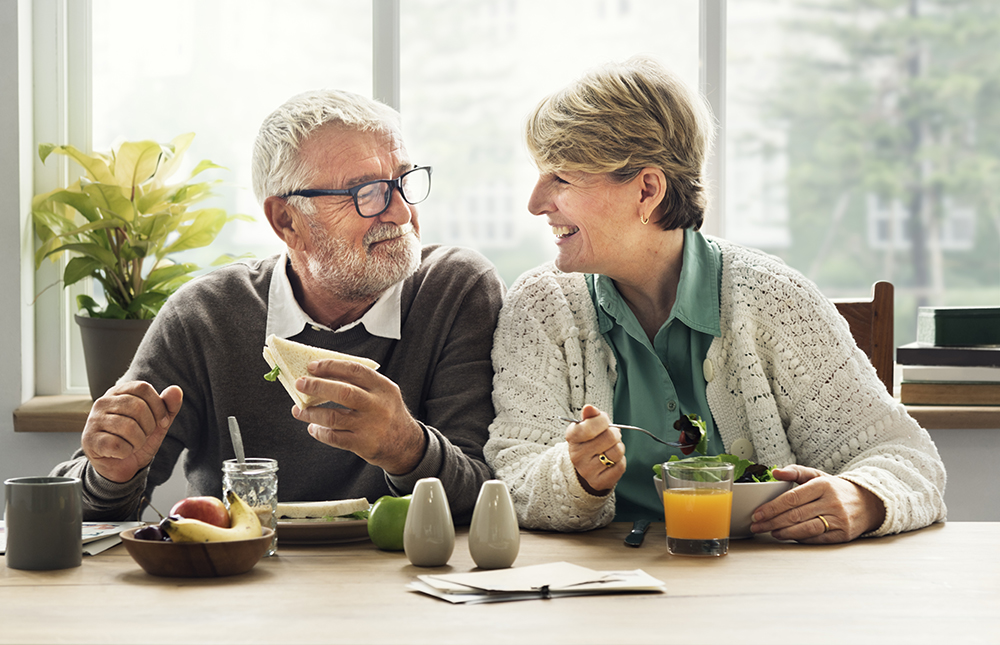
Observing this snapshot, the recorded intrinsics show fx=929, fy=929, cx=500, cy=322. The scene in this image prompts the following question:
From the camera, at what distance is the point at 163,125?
2.83 m

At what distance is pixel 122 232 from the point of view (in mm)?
2529

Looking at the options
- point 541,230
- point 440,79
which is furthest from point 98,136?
point 541,230

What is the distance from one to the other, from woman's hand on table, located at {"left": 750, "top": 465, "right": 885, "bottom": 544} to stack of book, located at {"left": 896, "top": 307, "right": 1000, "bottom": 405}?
1.32 metres

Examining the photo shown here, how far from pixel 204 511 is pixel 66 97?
1.95 meters

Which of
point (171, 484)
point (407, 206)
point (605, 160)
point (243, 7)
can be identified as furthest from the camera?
point (243, 7)

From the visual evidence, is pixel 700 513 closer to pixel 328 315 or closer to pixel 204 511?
pixel 204 511

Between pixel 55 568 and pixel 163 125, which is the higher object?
pixel 163 125

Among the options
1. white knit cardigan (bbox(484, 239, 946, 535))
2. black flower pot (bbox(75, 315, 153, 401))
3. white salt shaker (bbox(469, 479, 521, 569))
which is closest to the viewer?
white salt shaker (bbox(469, 479, 521, 569))

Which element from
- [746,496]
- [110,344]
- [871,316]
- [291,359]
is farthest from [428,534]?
[110,344]

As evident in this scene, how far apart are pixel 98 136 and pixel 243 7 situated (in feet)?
1.92

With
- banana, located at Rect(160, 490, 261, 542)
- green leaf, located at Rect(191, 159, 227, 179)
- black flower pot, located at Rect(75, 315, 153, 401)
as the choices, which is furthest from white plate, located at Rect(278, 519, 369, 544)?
green leaf, located at Rect(191, 159, 227, 179)

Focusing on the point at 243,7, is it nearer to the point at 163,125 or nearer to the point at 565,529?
the point at 163,125

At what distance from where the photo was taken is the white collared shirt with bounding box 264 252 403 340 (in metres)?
1.86

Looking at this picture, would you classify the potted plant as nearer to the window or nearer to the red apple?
the window
